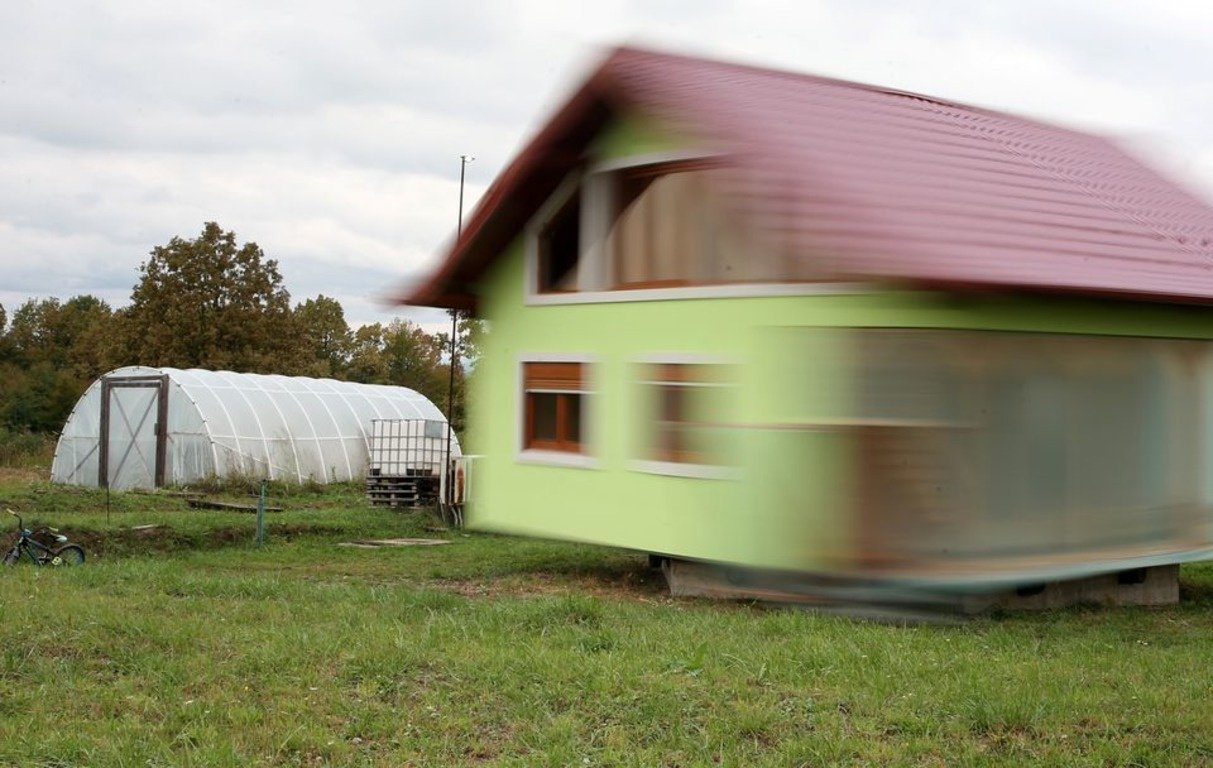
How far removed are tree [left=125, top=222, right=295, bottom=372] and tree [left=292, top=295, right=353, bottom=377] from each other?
106cm


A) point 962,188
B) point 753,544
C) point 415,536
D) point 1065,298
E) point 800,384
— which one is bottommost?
point 415,536

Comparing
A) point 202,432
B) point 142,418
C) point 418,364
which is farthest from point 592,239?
point 418,364

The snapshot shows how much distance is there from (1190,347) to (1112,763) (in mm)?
4715

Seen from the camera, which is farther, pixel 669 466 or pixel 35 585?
pixel 35 585

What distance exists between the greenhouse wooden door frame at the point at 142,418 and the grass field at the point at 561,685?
20.5 m

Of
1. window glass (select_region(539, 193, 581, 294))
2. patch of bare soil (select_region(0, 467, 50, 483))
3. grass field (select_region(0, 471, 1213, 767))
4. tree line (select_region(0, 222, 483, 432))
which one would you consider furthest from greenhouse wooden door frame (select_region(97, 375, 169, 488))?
window glass (select_region(539, 193, 581, 294))

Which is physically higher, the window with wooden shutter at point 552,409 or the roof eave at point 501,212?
the roof eave at point 501,212

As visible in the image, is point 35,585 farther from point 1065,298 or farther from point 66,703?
point 1065,298

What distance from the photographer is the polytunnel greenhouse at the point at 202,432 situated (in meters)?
31.3

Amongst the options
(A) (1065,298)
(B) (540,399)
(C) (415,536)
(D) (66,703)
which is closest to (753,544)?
(A) (1065,298)

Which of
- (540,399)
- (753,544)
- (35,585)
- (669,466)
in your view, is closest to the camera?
(753,544)

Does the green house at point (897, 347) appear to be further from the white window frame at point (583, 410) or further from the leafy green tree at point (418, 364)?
the leafy green tree at point (418, 364)

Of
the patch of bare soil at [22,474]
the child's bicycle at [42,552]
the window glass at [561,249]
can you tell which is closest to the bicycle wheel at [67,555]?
the child's bicycle at [42,552]

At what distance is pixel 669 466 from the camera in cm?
242
